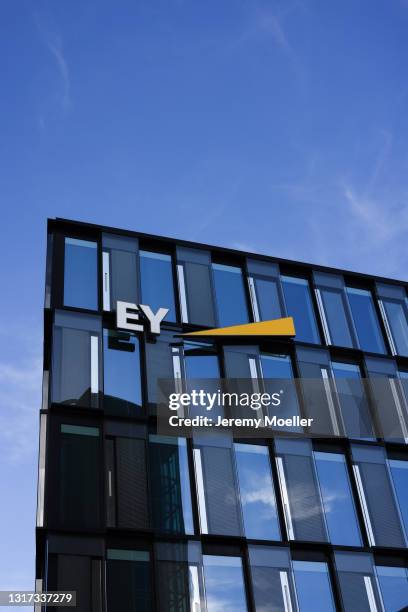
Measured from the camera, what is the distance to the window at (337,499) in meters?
27.2

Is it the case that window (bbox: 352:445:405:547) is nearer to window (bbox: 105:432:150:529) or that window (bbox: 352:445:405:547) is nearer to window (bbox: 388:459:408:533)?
window (bbox: 388:459:408:533)

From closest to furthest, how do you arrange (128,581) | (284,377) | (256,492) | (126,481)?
(128,581), (126,481), (256,492), (284,377)

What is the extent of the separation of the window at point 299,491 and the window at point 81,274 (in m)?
8.42

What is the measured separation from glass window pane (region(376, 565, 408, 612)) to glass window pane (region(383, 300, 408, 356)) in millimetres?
9925

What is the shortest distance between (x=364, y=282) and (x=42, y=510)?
1831 centimetres

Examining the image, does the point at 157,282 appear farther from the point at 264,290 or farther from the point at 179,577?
the point at 179,577

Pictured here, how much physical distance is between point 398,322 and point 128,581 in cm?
1718

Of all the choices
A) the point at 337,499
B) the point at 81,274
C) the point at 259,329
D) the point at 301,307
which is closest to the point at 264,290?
the point at 301,307

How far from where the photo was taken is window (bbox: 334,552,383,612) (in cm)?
2573

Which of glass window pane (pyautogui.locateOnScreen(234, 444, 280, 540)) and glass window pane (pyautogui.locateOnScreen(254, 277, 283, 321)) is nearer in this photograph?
glass window pane (pyautogui.locateOnScreen(234, 444, 280, 540))

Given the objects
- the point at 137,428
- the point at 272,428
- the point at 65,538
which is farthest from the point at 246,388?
the point at 65,538

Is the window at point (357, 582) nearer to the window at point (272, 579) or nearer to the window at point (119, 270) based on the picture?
the window at point (272, 579)

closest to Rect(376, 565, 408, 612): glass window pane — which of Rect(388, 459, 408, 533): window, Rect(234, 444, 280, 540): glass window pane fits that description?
Rect(388, 459, 408, 533): window

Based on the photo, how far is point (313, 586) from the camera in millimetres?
25656
